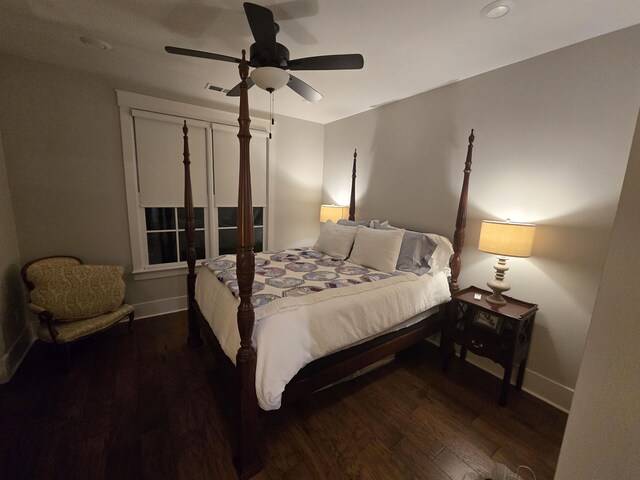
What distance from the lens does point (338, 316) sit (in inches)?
66.1

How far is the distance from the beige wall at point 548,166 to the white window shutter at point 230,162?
6.71 feet

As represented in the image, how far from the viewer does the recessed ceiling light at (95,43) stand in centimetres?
196

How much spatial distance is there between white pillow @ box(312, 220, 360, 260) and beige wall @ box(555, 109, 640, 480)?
7.45 feet

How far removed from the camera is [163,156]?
298 centimetres

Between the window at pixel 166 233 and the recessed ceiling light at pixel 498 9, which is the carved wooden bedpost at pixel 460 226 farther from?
the window at pixel 166 233

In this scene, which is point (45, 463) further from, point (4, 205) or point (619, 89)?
point (619, 89)

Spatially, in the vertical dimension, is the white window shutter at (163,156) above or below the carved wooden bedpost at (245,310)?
above

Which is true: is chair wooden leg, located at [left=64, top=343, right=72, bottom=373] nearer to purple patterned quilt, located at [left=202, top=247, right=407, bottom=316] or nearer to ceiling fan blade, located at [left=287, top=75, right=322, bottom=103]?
purple patterned quilt, located at [left=202, top=247, right=407, bottom=316]

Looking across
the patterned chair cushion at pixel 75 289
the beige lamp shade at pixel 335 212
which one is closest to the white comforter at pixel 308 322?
the patterned chair cushion at pixel 75 289

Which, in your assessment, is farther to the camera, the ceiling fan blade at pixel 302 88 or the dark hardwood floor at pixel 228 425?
the ceiling fan blade at pixel 302 88

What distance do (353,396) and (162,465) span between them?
Answer: 125cm

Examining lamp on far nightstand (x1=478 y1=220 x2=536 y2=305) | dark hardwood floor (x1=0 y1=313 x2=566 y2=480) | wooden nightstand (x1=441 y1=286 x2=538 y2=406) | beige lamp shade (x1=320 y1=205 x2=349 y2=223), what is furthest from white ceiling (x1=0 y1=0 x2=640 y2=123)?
dark hardwood floor (x1=0 y1=313 x2=566 y2=480)

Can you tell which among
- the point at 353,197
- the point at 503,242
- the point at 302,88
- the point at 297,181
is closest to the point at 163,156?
the point at 297,181

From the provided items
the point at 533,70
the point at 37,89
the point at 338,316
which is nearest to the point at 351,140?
the point at 533,70
